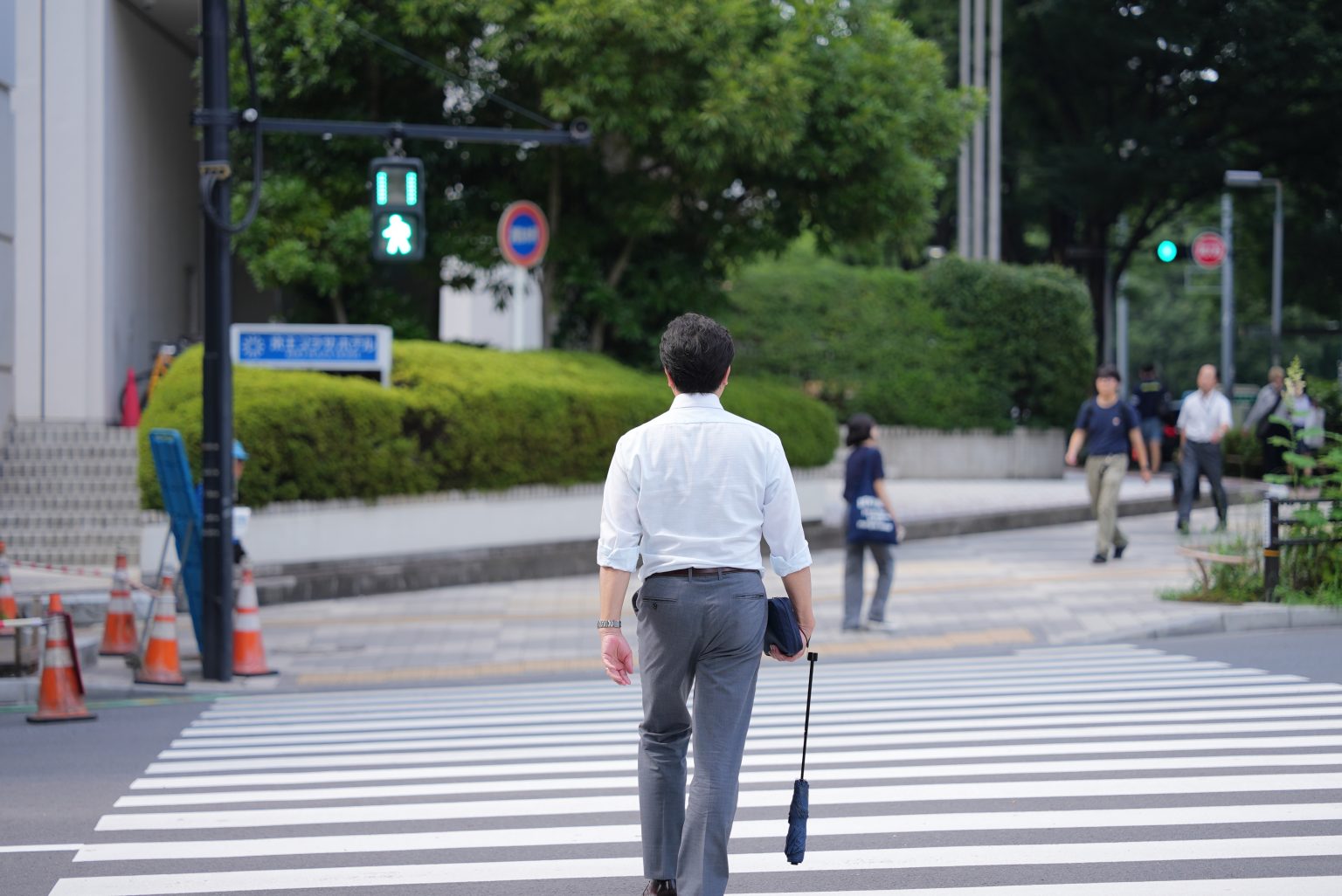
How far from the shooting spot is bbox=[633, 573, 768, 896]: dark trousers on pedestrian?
4770 millimetres

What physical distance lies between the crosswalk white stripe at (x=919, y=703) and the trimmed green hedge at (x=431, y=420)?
6465 mm

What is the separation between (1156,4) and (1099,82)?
7.34 ft

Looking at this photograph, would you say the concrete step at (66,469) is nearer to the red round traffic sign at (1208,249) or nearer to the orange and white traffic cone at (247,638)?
the orange and white traffic cone at (247,638)

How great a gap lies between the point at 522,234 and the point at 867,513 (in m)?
7.40

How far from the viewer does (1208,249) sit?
30.0 m

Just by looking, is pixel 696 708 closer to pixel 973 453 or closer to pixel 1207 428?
pixel 1207 428

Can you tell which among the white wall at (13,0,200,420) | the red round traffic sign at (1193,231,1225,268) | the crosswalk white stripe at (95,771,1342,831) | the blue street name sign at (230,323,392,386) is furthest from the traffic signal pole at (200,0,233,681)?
the red round traffic sign at (1193,231,1225,268)

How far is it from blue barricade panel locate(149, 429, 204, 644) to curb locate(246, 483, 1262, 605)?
12.1 feet

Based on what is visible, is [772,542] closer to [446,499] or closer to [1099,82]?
[446,499]

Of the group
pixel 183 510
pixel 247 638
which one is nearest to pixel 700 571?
pixel 247 638

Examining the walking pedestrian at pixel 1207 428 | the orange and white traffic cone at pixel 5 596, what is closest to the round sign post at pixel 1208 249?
the walking pedestrian at pixel 1207 428

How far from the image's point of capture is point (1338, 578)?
42.1 ft

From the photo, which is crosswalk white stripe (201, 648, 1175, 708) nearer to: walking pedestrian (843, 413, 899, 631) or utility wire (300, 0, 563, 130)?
walking pedestrian (843, 413, 899, 631)

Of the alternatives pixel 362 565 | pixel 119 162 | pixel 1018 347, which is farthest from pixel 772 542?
pixel 1018 347
